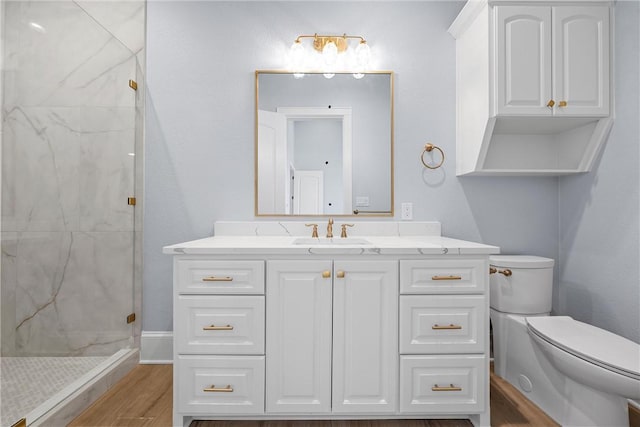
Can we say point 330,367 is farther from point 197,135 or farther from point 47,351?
point 197,135

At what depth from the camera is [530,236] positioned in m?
2.25

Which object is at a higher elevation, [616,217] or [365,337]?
[616,217]

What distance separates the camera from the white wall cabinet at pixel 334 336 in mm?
1535

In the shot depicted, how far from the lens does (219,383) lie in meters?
1.54

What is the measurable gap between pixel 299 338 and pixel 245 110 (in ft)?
4.75

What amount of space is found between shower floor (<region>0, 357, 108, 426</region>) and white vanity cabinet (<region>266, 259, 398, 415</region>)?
104 cm

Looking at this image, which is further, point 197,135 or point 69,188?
point 197,135

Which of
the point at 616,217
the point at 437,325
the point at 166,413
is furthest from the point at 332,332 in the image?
the point at 616,217

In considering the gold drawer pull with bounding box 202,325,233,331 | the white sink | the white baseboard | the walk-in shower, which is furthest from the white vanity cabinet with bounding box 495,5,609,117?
the white baseboard

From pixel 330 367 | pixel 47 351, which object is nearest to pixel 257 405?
pixel 330 367

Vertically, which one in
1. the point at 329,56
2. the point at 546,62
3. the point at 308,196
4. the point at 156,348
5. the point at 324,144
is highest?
the point at 329,56

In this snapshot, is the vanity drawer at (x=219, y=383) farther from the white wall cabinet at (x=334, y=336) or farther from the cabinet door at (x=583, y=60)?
the cabinet door at (x=583, y=60)

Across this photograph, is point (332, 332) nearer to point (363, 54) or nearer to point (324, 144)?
point (324, 144)

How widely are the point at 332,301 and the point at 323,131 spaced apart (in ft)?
3.63
